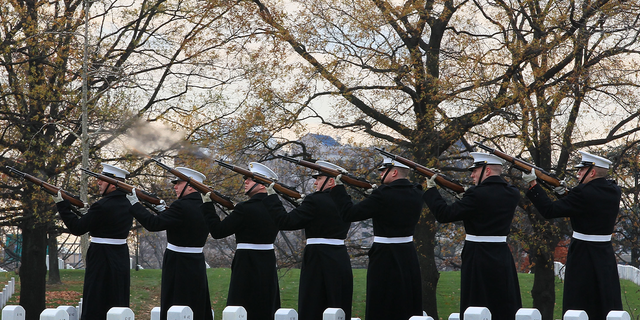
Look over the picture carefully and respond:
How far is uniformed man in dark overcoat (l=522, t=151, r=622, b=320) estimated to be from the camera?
6.31 meters

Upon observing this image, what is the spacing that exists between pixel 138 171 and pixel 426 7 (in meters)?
7.25

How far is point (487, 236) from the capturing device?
6258 mm

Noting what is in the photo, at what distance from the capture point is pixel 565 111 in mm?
13992

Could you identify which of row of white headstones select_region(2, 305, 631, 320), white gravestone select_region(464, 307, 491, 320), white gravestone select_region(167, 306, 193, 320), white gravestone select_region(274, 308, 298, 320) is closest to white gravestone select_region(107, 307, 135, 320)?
row of white headstones select_region(2, 305, 631, 320)

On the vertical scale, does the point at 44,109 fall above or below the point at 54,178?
above

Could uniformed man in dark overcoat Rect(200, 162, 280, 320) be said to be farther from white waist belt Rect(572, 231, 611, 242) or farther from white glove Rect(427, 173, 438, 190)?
white waist belt Rect(572, 231, 611, 242)

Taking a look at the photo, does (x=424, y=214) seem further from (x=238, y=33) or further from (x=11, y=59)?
(x=11, y=59)

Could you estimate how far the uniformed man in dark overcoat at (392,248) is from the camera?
646 centimetres

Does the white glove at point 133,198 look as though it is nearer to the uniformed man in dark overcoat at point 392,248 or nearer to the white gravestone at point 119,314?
the uniformed man in dark overcoat at point 392,248

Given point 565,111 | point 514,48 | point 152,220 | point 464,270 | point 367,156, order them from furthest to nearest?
1. point 367,156
2. point 565,111
3. point 514,48
4. point 152,220
5. point 464,270

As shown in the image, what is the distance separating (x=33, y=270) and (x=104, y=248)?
910cm

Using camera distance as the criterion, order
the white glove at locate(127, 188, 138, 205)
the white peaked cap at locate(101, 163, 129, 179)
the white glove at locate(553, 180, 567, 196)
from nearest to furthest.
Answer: the white glove at locate(553, 180, 567, 196) → the white glove at locate(127, 188, 138, 205) → the white peaked cap at locate(101, 163, 129, 179)

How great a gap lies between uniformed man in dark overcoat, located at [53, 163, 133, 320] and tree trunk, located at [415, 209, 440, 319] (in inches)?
318

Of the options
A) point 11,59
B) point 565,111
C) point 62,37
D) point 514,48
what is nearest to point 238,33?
point 62,37
